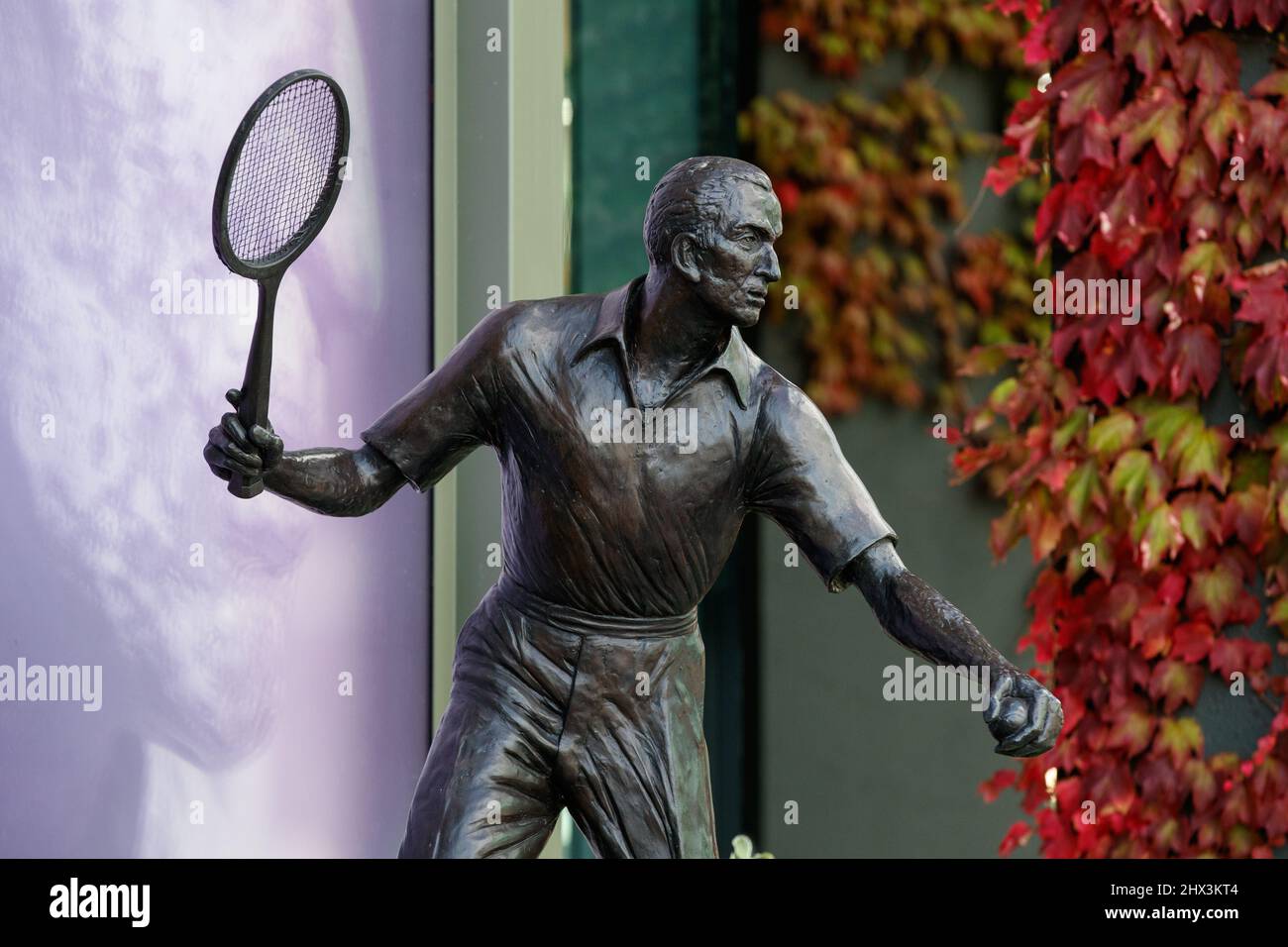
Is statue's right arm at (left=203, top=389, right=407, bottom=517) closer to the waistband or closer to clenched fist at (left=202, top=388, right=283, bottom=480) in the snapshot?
clenched fist at (left=202, top=388, right=283, bottom=480)

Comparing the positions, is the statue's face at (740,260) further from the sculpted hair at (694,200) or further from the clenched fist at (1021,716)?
the clenched fist at (1021,716)

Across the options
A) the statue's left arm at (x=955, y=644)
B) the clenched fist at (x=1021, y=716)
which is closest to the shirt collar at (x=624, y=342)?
the statue's left arm at (x=955, y=644)

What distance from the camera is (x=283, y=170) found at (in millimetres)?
3189

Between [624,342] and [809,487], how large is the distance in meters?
0.40

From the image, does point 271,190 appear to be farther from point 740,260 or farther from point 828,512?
point 828,512

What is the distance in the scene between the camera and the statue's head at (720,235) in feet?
10.4

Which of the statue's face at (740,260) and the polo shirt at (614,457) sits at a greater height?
the statue's face at (740,260)

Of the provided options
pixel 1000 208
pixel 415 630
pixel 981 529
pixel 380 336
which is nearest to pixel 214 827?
pixel 415 630

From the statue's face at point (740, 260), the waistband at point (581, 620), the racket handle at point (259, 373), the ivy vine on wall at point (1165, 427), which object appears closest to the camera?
the racket handle at point (259, 373)

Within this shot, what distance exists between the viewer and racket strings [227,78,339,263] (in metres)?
3.08

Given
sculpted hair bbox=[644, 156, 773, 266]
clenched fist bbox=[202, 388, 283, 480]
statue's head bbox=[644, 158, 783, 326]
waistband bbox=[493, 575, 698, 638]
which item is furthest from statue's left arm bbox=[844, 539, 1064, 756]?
clenched fist bbox=[202, 388, 283, 480]

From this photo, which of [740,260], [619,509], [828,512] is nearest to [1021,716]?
[828,512]

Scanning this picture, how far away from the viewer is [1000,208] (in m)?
6.09
